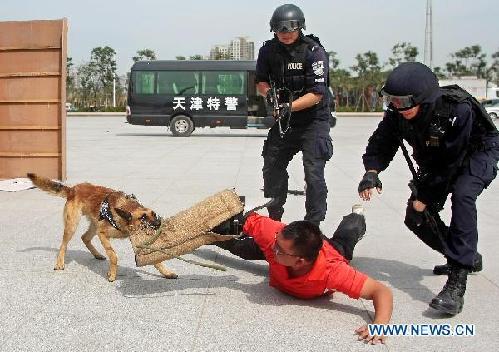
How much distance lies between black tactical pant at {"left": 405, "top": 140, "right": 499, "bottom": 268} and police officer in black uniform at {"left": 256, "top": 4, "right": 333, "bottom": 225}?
4.29 feet

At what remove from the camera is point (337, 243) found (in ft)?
13.0

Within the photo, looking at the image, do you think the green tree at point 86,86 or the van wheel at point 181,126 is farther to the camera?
the green tree at point 86,86

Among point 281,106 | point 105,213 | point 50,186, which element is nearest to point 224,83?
point 281,106

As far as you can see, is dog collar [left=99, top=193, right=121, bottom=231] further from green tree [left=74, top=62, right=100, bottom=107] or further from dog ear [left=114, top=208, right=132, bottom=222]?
green tree [left=74, top=62, right=100, bottom=107]

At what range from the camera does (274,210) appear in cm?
484

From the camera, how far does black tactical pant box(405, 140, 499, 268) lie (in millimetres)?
3324

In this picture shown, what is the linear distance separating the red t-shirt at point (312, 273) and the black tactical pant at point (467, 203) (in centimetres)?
56

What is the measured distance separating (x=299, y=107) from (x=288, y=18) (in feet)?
2.13

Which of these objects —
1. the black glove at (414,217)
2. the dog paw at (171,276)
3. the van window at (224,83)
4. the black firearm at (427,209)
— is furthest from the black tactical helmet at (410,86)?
the van window at (224,83)

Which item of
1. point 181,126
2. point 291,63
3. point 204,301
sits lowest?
point 204,301

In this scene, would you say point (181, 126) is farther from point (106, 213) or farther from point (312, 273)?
point (312, 273)

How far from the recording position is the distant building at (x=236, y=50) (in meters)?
52.3

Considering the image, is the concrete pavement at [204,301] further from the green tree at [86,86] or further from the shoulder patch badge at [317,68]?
the green tree at [86,86]

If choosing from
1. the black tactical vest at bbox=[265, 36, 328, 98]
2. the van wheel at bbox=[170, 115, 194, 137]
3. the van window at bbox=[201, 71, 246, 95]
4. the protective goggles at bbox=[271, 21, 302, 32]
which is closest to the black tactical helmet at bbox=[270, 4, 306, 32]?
the protective goggles at bbox=[271, 21, 302, 32]
